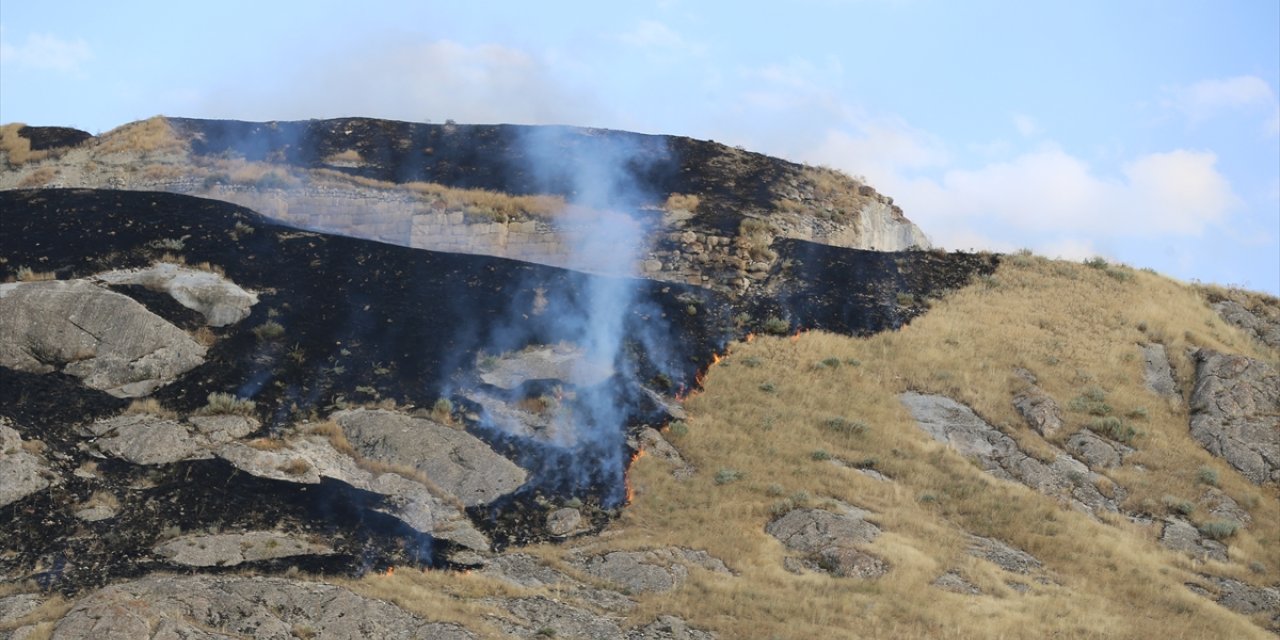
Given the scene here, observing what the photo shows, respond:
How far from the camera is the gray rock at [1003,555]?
76.5 feet

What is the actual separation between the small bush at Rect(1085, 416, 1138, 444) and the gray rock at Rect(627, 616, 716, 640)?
14.0 metres

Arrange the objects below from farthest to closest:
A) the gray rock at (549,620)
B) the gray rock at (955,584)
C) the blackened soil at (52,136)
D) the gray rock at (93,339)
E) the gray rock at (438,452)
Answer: the blackened soil at (52,136) → the gray rock at (93,339) → the gray rock at (438,452) → the gray rock at (955,584) → the gray rock at (549,620)

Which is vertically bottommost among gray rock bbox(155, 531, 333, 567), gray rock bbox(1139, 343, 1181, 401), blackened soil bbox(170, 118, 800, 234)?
gray rock bbox(155, 531, 333, 567)

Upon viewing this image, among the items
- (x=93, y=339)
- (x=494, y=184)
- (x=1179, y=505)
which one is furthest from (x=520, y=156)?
(x=1179, y=505)

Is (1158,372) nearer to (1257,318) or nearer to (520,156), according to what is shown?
(1257,318)

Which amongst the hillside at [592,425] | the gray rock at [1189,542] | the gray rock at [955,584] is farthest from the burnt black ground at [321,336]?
the gray rock at [1189,542]

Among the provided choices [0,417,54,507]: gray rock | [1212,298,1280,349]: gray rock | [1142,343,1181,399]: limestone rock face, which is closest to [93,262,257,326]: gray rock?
→ [0,417,54,507]: gray rock

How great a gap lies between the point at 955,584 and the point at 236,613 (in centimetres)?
1307

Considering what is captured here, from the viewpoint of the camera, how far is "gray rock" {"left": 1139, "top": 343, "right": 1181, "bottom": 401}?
30938 mm

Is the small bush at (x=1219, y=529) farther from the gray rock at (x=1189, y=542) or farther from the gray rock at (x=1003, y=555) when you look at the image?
the gray rock at (x=1003, y=555)

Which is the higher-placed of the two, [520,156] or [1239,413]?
[520,156]

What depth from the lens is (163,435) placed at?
74.3ft

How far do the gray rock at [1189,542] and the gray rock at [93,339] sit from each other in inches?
864

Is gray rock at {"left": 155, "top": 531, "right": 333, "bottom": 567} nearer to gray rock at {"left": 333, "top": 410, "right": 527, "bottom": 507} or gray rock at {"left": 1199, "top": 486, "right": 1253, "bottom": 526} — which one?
gray rock at {"left": 333, "top": 410, "right": 527, "bottom": 507}
